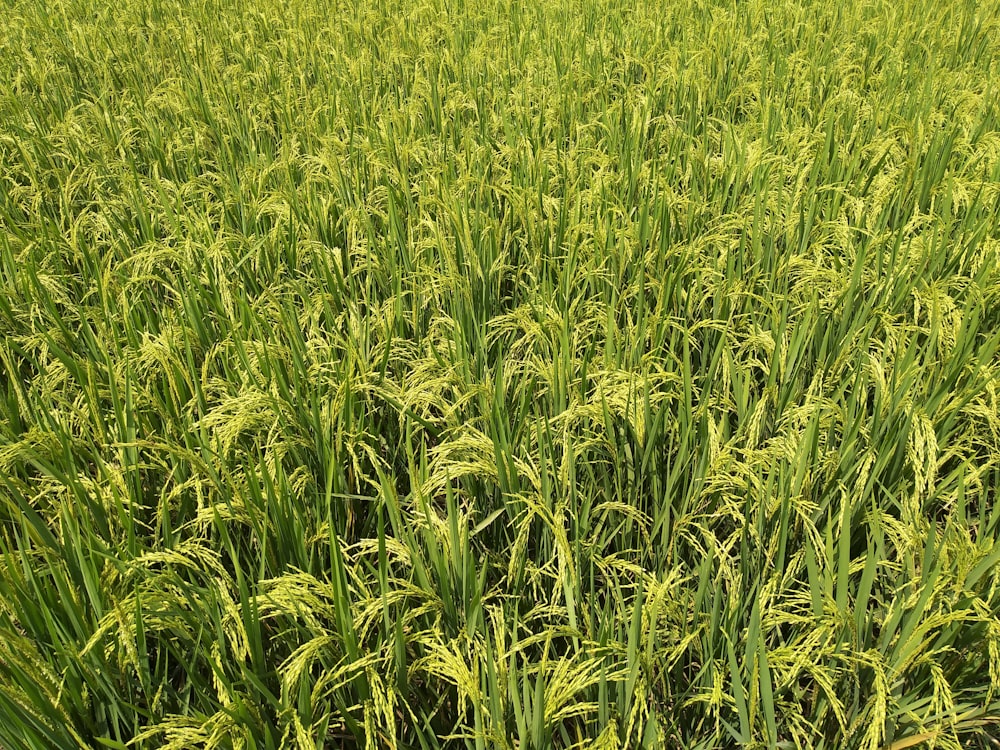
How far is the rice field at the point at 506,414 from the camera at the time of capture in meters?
1.35

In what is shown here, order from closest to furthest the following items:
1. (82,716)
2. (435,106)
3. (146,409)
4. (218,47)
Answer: (82,716) < (146,409) < (435,106) < (218,47)

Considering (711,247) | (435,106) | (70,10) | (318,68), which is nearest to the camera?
(711,247)

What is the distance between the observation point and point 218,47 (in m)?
4.81

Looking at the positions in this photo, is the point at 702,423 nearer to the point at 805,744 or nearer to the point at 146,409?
the point at 805,744

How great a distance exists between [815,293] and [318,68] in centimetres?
351

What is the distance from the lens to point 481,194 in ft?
9.45

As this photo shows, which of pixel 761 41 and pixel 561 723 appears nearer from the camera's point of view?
pixel 561 723

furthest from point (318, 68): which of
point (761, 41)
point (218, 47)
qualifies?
point (761, 41)

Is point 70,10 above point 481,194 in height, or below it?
above

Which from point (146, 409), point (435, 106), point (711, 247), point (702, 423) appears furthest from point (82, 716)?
point (435, 106)

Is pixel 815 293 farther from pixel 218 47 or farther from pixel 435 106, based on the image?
pixel 218 47

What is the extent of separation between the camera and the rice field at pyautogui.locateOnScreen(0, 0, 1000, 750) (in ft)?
4.44

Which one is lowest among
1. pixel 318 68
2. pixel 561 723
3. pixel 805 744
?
pixel 805 744

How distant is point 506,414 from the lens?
6.04 ft
